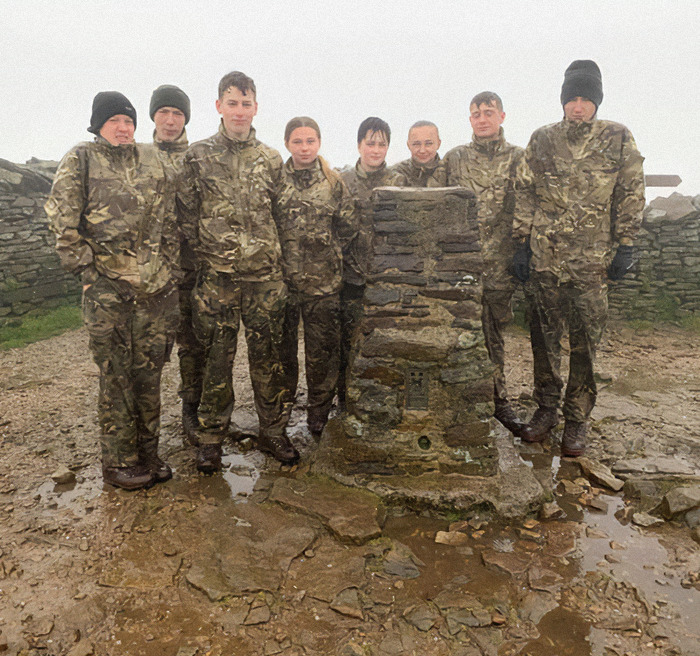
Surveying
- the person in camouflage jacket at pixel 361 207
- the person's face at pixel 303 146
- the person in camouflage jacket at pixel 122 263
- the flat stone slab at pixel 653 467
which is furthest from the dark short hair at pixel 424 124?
the flat stone slab at pixel 653 467

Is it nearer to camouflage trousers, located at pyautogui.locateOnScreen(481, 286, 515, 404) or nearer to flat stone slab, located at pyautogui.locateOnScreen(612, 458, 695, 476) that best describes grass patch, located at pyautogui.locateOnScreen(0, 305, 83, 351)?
camouflage trousers, located at pyautogui.locateOnScreen(481, 286, 515, 404)

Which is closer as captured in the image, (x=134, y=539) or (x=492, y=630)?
(x=492, y=630)

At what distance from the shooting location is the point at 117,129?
11.2 ft

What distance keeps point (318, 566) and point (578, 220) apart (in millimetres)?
3085

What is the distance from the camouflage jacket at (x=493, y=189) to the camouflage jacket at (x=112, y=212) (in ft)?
7.97

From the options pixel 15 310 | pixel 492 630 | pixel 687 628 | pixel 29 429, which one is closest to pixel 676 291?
pixel 687 628

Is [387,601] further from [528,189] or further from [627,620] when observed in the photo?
[528,189]

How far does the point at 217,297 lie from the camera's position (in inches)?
149

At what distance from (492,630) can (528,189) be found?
3164 millimetres

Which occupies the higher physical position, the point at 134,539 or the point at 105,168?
the point at 105,168

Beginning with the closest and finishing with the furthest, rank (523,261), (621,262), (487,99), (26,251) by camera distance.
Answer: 1. (621,262)
2. (487,99)
3. (523,261)
4. (26,251)

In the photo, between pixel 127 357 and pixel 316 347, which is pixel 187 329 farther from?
pixel 316 347

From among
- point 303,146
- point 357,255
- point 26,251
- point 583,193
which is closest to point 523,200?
point 583,193

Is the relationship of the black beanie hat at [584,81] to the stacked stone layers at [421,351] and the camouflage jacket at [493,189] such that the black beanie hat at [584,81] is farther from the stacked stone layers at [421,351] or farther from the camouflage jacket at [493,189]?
the stacked stone layers at [421,351]
